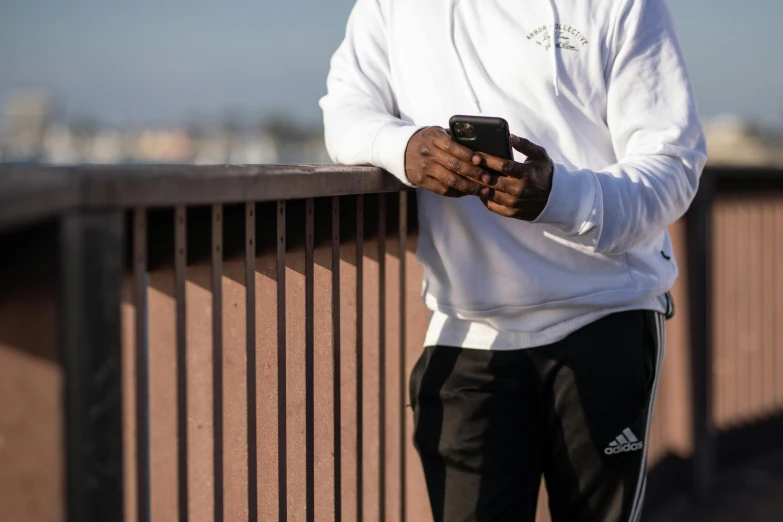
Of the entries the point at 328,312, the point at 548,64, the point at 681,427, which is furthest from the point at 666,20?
the point at 681,427

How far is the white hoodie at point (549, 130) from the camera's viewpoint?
204cm

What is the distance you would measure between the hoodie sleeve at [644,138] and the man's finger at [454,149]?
0.21 metres

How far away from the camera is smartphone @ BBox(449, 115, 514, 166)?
1.79 metres

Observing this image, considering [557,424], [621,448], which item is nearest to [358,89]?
[557,424]

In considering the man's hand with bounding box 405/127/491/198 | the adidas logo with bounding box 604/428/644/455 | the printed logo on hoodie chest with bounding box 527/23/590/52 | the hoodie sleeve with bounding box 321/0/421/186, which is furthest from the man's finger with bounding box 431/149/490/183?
the adidas logo with bounding box 604/428/644/455

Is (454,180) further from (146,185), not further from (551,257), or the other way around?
(146,185)

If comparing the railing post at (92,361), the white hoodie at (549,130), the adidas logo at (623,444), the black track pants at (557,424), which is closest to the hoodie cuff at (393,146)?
the white hoodie at (549,130)

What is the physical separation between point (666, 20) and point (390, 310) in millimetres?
891

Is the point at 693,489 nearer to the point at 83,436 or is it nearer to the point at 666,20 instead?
the point at 666,20

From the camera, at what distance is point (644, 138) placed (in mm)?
2035

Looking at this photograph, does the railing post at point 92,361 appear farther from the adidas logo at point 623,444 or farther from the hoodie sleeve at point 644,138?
the adidas logo at point 623,444

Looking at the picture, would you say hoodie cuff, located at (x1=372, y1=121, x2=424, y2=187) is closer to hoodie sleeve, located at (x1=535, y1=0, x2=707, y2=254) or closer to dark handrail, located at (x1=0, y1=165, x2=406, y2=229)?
dark handrail, located at (x1=0, y1=165, x2=406, y2=229)

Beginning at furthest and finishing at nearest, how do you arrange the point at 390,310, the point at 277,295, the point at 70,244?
the point at 390,310 < the point at 277,295 < the point at 70,244

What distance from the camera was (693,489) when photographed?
4352mm
